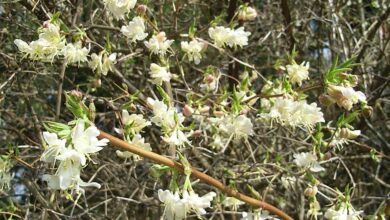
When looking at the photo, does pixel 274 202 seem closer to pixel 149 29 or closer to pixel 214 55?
pixel 214 55

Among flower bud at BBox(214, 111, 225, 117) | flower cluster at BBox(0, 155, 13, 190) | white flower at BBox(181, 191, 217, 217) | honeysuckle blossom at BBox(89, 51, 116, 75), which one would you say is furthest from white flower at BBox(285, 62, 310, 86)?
flower cluster at BBox(0, 155, 13, 190)

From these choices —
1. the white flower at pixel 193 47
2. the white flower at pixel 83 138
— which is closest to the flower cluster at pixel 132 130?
the white flower at pixel 83 138

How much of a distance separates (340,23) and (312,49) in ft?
1.63

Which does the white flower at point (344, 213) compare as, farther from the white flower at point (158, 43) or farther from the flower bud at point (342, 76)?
the white flower at point (158, 43)

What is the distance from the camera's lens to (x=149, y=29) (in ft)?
8.89

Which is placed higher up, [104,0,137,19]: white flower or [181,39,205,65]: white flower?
[104,0,137,19]: white flower

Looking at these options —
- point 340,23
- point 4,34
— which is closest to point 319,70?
point 340,23

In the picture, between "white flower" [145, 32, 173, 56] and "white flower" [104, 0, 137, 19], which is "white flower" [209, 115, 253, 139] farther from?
"white flower" [104, 0, 137, 19]

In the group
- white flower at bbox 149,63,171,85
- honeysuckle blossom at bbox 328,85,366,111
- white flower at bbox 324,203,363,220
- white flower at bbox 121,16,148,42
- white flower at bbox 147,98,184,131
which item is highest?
honeysuckle blossom at bbox 328,85,366,111

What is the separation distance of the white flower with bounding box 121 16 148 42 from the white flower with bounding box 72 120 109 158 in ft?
3.06

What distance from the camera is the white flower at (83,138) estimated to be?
150 centimetres

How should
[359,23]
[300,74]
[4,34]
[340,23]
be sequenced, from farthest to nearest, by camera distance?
[359,23] < [340,23] < [4,34] < [300,74]

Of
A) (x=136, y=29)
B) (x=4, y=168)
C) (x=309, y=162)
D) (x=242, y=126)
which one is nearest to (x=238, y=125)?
(x=242, y=126)

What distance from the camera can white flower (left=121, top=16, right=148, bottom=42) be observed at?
238 cm
